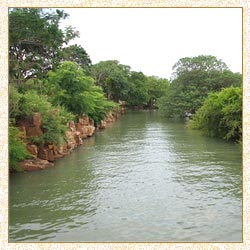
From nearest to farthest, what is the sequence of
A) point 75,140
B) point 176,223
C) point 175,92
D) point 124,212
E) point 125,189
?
point 176,223
point 124,212
point 125,189
point 75,140
point 175,92

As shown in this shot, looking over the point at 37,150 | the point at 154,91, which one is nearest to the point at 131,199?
the point at 37,150

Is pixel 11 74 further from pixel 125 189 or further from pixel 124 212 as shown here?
pixel 124 212

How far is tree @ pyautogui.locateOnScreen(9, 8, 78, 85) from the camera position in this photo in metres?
9.89

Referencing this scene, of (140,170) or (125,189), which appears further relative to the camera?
(140,170)

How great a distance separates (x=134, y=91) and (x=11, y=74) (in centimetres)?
3597

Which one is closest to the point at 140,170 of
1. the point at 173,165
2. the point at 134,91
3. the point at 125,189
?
the point at 173,165

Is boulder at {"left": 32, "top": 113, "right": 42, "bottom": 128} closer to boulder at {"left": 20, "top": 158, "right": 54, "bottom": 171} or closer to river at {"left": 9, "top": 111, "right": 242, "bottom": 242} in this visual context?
boulder at {"left": 20, "top": 158, "right": 54, "bottom": 171}

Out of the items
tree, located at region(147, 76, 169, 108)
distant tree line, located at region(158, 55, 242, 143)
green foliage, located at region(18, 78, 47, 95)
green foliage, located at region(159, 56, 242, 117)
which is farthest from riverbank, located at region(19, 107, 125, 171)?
tree, located at region(147, 76, 169, 108)

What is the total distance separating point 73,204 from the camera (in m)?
7.87

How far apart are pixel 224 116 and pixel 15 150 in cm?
1109

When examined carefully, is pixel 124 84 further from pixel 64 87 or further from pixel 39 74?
pixel 39 74

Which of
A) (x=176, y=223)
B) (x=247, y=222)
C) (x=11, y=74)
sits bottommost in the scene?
(x=176, y=223)

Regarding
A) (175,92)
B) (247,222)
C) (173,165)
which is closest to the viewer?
(247,222)

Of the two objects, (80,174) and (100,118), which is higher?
(100,118)
